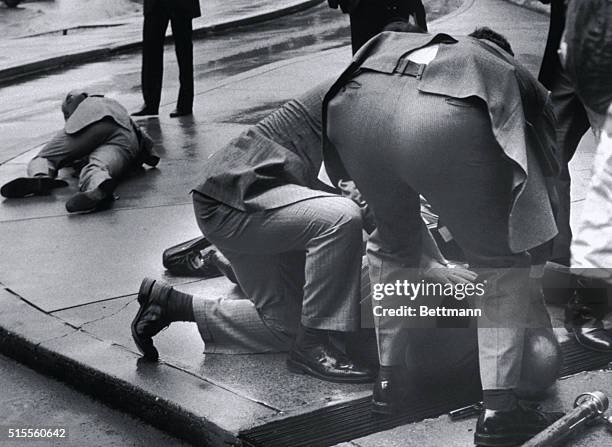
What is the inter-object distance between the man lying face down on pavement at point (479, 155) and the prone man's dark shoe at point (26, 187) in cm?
427

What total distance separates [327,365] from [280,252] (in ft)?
1.72

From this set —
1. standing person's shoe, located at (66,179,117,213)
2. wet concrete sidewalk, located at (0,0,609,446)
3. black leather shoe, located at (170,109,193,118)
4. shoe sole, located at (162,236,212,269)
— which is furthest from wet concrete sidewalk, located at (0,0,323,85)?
shoe sole, located at (162,236,212,269)

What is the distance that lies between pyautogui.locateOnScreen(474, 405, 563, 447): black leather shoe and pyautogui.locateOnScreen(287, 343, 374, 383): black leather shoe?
734mm

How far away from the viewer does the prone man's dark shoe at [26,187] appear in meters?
7.68

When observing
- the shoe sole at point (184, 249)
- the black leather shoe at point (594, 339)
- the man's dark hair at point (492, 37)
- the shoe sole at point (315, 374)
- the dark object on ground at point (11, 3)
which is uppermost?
the man's dark hair at point (492, 37)

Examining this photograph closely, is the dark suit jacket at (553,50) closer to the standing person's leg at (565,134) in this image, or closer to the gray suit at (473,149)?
the standing person's leg at (565,134)

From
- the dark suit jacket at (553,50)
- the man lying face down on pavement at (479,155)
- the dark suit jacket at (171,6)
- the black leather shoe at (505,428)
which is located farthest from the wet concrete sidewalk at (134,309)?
the dark suit jacket at (171,6)

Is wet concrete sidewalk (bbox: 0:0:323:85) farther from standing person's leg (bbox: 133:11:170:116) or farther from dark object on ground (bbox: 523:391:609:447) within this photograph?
dark object on ground (bbox: 523:391:609:447)

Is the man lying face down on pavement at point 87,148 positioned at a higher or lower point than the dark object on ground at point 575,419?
lower

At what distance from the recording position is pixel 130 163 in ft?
26.6

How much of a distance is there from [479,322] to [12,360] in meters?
2.46

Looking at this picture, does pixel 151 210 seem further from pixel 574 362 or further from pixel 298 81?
pixel 298 81

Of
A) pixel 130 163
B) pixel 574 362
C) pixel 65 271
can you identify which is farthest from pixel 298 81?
pixel 574 362

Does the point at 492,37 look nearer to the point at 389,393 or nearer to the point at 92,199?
the point at 389,393
